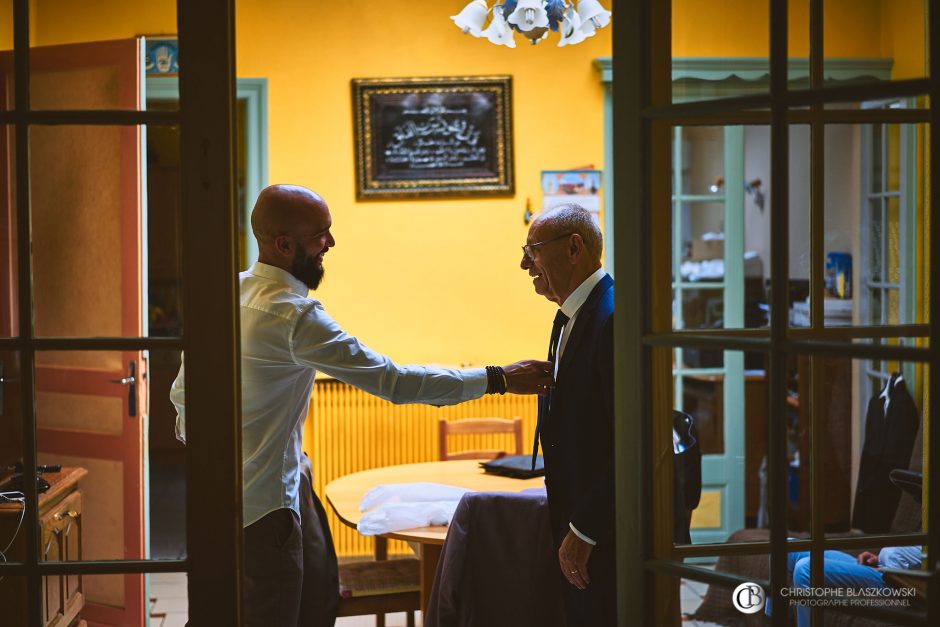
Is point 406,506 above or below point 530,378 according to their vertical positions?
below

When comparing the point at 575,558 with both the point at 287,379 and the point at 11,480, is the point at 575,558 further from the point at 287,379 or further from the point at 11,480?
the point at 11,480

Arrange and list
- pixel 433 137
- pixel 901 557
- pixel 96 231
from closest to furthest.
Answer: pixel 901 557
pixel 96 231
pixel 433 137

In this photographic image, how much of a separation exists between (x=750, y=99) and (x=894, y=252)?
1.33 ft

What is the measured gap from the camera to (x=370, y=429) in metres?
5.07

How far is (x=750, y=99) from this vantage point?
1688 millimetres

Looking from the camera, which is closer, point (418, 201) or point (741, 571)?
point (741, 571)

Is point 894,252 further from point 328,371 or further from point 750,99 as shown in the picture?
point 328,371

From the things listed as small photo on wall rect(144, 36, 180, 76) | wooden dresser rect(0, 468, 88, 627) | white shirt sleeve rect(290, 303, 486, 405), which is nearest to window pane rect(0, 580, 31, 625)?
wooden dresser rect(0, 468, 88, 627)

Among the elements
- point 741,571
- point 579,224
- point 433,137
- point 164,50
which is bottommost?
point 741,571

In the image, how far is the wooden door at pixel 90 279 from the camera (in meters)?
1.77

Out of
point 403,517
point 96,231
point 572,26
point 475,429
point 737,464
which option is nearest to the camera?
point 96,231

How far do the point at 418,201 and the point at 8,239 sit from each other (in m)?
3.52

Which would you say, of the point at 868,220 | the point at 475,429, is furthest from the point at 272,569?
the point at 475,429

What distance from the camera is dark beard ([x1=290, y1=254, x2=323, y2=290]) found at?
99.0 inches
